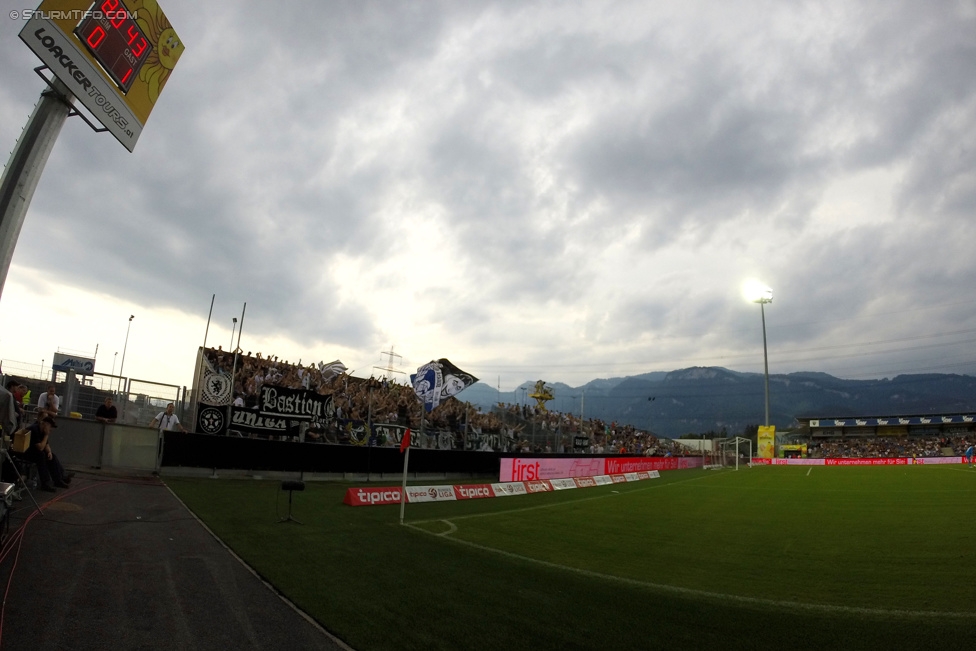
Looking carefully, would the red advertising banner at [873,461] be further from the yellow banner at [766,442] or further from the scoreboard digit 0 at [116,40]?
the scoreboard digit 0 at [116,40]

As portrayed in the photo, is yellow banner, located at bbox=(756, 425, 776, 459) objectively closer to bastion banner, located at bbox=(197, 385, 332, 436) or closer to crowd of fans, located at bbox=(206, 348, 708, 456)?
crowd of fans, located at bbox=(206, 348, 708, 456)

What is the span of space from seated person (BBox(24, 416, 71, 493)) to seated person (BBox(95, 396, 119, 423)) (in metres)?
4.88

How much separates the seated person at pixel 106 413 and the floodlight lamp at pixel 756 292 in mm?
68540

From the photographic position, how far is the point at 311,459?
2259 cm

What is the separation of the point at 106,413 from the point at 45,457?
5833 mm

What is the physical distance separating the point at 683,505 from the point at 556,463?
11795 millimetres

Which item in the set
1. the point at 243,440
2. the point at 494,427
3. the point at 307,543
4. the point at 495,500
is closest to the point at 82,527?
the point at 307,543

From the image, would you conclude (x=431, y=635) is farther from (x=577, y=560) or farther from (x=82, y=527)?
(x=82, y=527)

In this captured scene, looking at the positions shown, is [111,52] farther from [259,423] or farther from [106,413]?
[259,423]

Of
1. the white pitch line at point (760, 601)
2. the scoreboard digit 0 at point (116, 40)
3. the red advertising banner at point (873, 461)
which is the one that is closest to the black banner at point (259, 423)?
the scoreboard digit 0 at point (116, 40)

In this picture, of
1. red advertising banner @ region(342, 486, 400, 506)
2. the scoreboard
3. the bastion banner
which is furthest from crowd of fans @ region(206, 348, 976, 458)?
the scoreboard

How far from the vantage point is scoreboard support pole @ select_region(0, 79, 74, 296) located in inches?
392

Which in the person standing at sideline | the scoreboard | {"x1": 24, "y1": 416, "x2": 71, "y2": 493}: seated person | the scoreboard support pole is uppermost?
the scoreboard

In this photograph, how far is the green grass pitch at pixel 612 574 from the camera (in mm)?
5840
